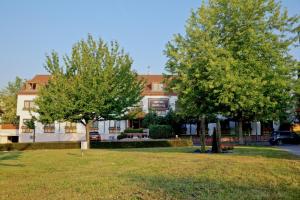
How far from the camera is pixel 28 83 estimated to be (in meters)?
59.7

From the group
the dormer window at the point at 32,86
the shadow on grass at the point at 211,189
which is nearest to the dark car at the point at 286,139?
the shadow on grass at the point at 211,189

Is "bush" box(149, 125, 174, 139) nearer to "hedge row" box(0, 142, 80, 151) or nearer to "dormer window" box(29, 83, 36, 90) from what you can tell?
"hedge row" box(0, 142, 80, 151)

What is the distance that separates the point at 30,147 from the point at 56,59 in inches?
392

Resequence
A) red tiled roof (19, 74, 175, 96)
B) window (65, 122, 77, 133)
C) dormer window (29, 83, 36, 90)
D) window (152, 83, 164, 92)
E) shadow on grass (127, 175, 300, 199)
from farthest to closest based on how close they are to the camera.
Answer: dormer window (29, 83, 36, 90) → window (152, 83, 164, 92) → red tiled roof (19, 74, 175, 96) → window (65, 122, 77, 133) → shadow on grass (127, 175, 300, 199)

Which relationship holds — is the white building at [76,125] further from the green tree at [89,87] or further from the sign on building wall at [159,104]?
the green tree at [89,87]

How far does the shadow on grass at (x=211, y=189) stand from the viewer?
676 cm

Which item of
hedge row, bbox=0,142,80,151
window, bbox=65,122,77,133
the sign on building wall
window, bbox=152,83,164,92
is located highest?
window, bbox=152,83,164,92

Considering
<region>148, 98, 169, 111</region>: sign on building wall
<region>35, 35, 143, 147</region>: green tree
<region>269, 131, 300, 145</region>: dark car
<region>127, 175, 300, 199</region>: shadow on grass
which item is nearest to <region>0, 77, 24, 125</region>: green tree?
<region>148, 98, 169, 111</region>: sign on building wall

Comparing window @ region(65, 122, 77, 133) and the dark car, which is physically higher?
window @ region(65, 122, 77, 133)

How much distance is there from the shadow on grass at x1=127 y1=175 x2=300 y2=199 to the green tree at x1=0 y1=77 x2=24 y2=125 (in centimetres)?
6442

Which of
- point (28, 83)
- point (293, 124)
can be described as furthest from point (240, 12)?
point (28, 83)

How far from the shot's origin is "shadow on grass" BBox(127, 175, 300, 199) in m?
6.76

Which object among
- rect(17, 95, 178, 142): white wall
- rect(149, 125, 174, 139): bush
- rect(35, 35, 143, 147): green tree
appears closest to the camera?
rect(35, 35, 143, 147): green tree

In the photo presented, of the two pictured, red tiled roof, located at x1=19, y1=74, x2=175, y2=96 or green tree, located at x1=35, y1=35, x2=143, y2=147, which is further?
red tiled roof, located at x1=19, y1=74, x2=175, y2=96
